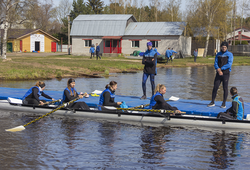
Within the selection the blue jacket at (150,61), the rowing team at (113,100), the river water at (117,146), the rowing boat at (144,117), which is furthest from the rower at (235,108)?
the blue jacket at (150,61)

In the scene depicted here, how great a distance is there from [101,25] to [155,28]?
8.79m

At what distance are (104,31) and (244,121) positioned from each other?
43104 millimetres

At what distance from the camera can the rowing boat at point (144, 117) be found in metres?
9.28

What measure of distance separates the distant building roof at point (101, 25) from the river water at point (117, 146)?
133 feet

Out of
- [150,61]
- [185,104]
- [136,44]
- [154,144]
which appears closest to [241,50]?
[136,44]

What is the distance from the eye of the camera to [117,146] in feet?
26.5

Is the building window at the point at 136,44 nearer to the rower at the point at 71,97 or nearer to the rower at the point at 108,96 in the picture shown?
the rower at the point at 71,97

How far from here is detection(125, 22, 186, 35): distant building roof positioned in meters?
48.0

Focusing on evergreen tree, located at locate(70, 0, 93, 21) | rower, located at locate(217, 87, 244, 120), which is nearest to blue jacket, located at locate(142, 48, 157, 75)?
rower, located at locate(217, 87, 244, 120)

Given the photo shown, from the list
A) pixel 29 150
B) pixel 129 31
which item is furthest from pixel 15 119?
pixel 129 31

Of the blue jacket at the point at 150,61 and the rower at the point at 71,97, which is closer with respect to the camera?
the rower at the point at 71,97

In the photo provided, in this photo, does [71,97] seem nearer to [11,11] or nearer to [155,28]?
[11,11]

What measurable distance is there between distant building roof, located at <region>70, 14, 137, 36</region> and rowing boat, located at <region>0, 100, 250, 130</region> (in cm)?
3903

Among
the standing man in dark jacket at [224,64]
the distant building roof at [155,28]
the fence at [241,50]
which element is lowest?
the standing man in dark jacket at [224,64]
